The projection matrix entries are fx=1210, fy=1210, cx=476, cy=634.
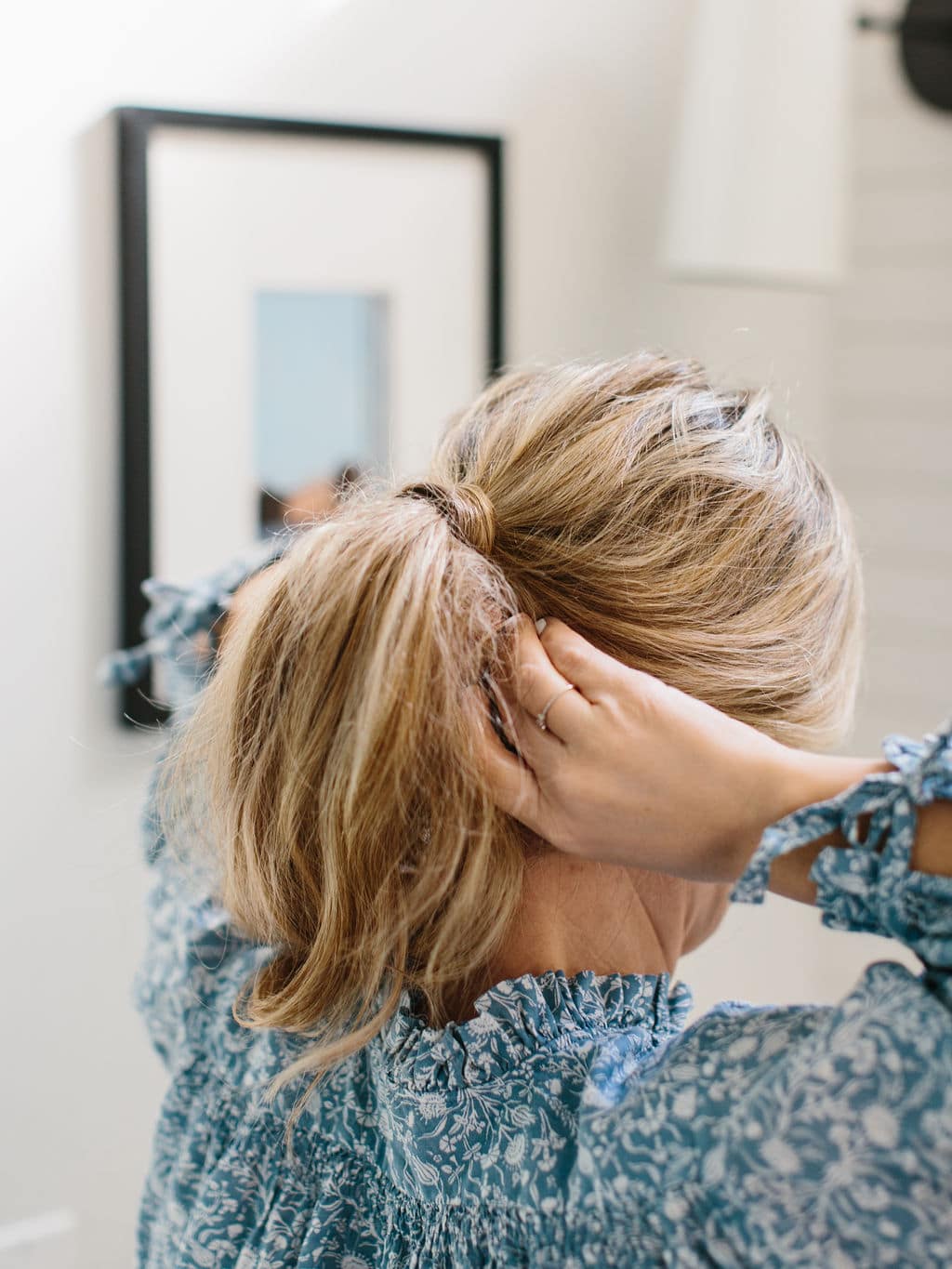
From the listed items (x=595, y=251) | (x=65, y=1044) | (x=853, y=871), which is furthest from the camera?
(x=595, y=251)

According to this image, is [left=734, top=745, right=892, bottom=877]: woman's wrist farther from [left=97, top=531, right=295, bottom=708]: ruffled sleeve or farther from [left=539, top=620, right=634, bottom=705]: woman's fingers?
[left=97, top=531, right=295, bottom=708]: ruffled sleeve

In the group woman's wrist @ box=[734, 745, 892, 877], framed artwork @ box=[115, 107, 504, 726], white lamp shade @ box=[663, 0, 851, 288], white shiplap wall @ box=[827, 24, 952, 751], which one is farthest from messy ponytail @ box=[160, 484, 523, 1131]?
white shiplap wall @ box=[827, 24, 952, 751]

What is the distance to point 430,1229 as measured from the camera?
67cm

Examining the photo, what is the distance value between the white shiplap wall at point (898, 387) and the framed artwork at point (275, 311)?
559mm

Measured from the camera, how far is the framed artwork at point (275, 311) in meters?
1.37

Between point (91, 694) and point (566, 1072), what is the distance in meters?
0.93

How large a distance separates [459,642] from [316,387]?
3.01 ft

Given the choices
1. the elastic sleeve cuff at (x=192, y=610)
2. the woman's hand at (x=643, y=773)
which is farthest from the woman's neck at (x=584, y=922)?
the elastic sleeve cuff at (x=192, y=610)

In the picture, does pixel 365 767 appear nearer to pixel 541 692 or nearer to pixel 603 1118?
pixel 541 692

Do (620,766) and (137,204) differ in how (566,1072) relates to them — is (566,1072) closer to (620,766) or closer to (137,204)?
(620,766)

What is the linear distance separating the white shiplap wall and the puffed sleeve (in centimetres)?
100

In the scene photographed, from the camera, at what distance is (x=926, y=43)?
1625 millimetres

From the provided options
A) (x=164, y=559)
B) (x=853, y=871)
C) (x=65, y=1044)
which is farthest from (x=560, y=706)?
(x=65, y=1044)

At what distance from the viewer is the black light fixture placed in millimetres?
1608
